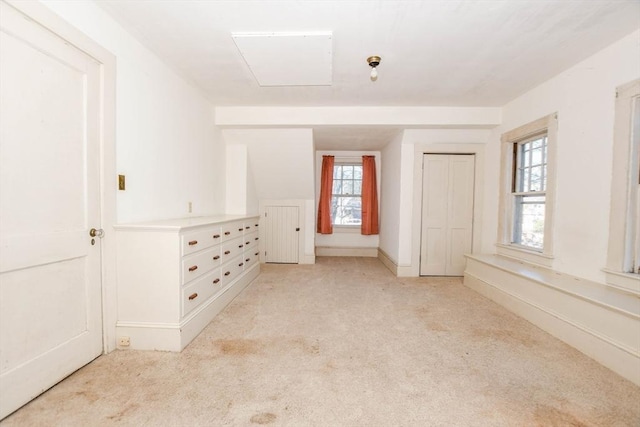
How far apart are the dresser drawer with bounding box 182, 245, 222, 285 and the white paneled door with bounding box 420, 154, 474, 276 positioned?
298 cm

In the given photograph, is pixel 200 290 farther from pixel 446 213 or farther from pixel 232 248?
pixel 446 213

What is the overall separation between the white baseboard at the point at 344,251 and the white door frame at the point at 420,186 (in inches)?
64.3

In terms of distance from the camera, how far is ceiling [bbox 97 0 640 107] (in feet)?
5.80

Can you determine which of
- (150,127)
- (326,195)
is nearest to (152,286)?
(150,127)

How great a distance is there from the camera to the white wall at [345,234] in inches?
219

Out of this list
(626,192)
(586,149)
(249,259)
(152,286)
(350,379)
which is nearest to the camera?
(350,379)

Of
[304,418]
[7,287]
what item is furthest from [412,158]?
[7,287]

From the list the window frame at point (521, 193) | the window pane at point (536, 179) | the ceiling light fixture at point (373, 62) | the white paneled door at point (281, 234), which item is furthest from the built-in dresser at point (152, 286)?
the window pane at point (536, 179)

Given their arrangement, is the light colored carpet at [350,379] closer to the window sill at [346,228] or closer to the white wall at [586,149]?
the white wall at [586,149]

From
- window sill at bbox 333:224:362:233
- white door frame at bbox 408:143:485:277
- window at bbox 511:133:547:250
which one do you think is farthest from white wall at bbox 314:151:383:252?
window at bbox 511:133:547:250

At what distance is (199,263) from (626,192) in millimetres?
3479

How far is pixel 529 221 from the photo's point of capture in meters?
3.25

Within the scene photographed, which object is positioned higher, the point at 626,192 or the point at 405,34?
the point at 405,34

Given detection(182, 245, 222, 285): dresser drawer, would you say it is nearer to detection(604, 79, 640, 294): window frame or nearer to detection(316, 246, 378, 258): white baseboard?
detection(316, 246, 378, 258): white baseboard
